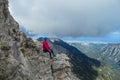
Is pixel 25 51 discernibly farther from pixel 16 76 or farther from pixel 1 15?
pixel 16 76

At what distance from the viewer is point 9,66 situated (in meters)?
35.7

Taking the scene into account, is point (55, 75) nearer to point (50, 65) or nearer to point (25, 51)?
point (50, 65)

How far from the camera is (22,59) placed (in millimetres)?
40906

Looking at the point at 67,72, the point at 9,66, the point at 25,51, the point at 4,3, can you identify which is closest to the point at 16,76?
the point at 9,66

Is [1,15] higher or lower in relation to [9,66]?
higher

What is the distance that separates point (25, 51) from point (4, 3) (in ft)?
38.1

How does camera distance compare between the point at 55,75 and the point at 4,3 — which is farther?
the point at 55,75

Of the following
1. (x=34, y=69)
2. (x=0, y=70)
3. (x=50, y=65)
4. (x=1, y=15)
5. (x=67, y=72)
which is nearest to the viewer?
(x=0, y=70)

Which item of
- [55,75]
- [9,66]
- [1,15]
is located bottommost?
[55,75]

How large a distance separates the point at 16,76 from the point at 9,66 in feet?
5.11

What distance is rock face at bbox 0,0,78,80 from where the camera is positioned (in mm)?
36031

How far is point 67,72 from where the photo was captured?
188ft

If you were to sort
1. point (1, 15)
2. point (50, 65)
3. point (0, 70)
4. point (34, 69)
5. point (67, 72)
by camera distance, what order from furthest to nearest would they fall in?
point (67, 72) < point (50, 65) < point (34, 69) < point (1, 15) < point (0, 70)

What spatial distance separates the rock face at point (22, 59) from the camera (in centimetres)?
3603
